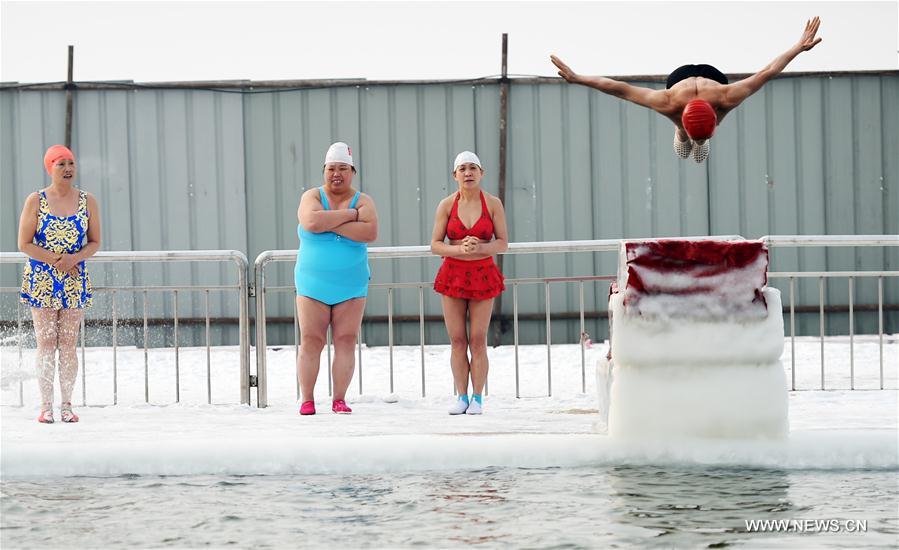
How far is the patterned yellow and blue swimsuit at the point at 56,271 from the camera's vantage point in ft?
19.6

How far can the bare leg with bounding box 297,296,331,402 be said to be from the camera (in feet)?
20.4

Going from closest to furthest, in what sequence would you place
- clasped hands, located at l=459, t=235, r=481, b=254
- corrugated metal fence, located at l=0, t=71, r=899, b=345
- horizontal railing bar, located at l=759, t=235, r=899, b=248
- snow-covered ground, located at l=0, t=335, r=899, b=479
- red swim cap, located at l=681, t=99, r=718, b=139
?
1. snow-covered ground, located at l=0, t=335, r=899, b=479
2. red swim cap, located at l=681, t=99, r=718, b=139
3. clasped hands, located at l=459, t=235, r=481, b=254
4. horizontal railing bar, located at l=759, t=235, r=899, b=248
5. corrugated metal fence, located at l=0, t=71, r=899, b=345

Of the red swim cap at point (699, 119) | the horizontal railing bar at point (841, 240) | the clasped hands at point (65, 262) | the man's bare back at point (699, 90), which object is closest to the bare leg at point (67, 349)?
the clasped hands at point (65, 262)

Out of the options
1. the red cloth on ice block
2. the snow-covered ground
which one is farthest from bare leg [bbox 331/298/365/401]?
the red cloth on ice block

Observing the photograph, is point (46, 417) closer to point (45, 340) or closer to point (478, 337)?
point (45, 340)

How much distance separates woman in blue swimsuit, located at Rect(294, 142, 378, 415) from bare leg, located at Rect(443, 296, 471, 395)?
19.4 inches

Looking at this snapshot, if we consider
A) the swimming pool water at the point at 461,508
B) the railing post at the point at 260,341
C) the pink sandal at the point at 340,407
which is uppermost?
the railing post at the point at 260,341

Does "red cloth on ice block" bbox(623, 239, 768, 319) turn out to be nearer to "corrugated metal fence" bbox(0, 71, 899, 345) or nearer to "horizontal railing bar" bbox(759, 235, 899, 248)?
"horizontal railing bar" bbox(759, 235, 899, 248)

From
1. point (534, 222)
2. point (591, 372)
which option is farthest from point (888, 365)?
point (534, 222)

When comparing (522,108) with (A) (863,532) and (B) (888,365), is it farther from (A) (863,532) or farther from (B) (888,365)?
(A) (863,532)

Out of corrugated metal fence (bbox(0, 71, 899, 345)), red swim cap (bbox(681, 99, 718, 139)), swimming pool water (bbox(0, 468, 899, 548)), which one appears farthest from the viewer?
corrugated metal fence (bbox(0, 71, 899, 345))

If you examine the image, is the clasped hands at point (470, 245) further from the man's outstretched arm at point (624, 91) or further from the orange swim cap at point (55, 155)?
the orange swim cap at point (55, 155)

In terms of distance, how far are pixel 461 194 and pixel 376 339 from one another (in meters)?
5.72

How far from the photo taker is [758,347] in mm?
4504
